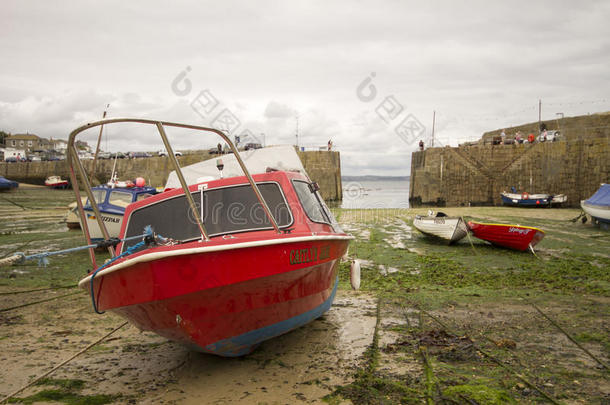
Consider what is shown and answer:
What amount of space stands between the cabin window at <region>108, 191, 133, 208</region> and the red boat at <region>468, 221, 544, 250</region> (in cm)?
987

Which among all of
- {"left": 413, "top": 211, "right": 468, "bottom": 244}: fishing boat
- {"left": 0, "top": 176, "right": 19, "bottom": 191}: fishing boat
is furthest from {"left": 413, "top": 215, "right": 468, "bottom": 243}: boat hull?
{"left": 0, "top": 176, "right": 19, "bottom": 191}: fishing boat

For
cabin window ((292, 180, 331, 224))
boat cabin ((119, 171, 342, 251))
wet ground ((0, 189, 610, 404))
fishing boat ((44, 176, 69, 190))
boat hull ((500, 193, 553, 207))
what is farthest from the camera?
fishing boat ((44, 176, 69, 190))

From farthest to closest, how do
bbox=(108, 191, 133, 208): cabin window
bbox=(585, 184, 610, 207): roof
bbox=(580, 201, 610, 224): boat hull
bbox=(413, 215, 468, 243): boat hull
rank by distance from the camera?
bbox=(585, 184, 610, 207): roof, bbox=(580, 201, 610, 224): boat hull, bbox=(108, 191, 133, 208): cabin window, bbox=(413, 215, 468, 243): boat hull

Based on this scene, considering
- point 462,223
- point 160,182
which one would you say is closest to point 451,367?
point 462,223

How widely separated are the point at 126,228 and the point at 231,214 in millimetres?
1402

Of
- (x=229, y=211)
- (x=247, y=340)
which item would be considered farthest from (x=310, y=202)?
(x=247, y=340)

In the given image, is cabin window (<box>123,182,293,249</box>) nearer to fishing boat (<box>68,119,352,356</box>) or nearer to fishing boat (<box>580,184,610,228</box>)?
fishing boat (<box>68,119,352,356</box>)

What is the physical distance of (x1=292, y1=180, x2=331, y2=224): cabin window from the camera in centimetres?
515

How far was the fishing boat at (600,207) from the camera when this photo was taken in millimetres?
15008

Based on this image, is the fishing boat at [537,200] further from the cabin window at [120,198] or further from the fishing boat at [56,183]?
the fishing boat at [56,183]

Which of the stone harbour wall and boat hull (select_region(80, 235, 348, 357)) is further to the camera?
the stone harbour wall

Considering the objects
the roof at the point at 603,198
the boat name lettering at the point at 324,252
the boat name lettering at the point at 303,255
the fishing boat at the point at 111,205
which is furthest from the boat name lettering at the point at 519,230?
the fishing boat at the point at 111,205

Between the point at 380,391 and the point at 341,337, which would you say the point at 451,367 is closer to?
the point at 380,391

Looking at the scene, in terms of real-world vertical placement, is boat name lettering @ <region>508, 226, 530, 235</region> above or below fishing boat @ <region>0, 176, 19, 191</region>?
below
